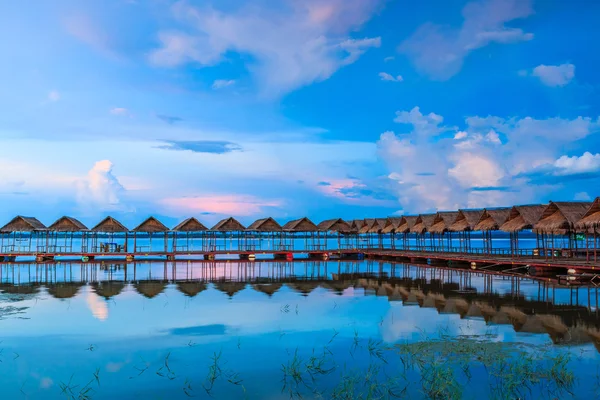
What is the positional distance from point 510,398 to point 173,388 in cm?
511

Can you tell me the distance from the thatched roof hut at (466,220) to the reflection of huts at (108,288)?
1898cm

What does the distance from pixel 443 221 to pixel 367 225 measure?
1074cm

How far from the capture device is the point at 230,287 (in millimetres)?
19703

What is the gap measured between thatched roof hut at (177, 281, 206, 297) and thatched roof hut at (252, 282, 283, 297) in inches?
82.7

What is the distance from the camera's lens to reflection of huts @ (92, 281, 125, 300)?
17.4 metres

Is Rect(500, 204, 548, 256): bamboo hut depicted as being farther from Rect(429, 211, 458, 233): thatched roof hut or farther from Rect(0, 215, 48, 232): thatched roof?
Rect(0, 215, 48, 232): thatched roof

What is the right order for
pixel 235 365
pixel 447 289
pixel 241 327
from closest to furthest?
1. pixel 235 365
2. pixel 241 327
3. pixel 447 289

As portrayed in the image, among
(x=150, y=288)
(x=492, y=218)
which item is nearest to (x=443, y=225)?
(x=492, y=218)

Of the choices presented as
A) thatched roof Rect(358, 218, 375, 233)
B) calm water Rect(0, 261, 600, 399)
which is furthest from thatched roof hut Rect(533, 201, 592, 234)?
thatched roof Rect(358, 218, 375, 233)

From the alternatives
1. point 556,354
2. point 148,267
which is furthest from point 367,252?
point 556,354

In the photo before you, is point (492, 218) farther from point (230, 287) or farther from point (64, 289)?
point (64, 289)

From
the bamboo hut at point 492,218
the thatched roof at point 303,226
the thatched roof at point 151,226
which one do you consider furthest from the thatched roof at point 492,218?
the thatched roof at point 151,226

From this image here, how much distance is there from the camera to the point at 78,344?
10.5m

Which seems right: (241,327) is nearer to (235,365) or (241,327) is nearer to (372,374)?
(235,365)
